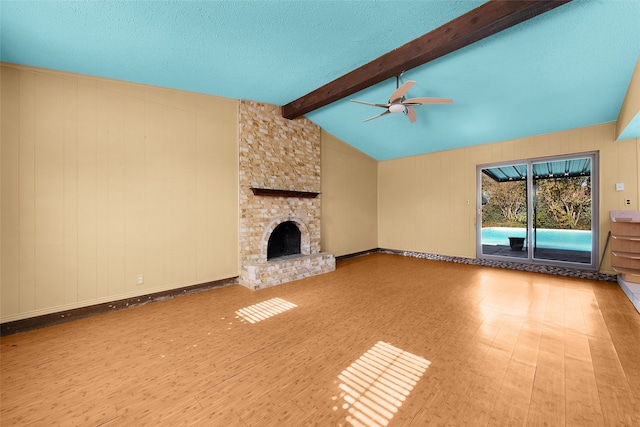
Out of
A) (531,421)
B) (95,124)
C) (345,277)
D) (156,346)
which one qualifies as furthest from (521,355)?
(95,124)

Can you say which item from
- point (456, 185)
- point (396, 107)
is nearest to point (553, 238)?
point (456, 185)

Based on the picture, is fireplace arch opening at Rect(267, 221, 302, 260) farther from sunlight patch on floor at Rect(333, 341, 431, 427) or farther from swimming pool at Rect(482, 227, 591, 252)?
swimming pool at Rect(482, 227, 591, 252)

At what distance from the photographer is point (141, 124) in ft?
11.4

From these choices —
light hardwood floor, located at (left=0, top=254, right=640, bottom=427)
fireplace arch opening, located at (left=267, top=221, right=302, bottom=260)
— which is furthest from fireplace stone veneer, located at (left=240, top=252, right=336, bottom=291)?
light hardwood floor, located at (left=0, top=254, right=640, bottom=427)

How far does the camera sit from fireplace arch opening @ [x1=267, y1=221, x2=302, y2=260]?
5289mm

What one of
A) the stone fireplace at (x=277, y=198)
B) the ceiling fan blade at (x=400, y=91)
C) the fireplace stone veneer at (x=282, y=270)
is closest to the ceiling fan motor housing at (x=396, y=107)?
the ceiling fan blade at (x=400, y=91)

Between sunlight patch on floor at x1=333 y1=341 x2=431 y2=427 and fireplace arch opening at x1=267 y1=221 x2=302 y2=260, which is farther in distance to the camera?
fireplace arch opening at x1=267 y1=221 x2=302 y2=260

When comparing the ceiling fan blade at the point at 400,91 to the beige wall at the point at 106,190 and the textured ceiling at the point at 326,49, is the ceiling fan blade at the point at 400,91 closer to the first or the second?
the textured ceiling at the point at 326,49

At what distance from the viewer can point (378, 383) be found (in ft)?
6.12

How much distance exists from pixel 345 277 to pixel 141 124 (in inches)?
162

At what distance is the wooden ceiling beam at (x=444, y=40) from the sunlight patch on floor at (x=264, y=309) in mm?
3289

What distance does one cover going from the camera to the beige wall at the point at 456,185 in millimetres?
4297

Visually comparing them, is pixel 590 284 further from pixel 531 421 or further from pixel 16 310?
pixel 16 310

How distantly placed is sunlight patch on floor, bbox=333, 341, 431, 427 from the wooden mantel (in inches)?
A: 126
